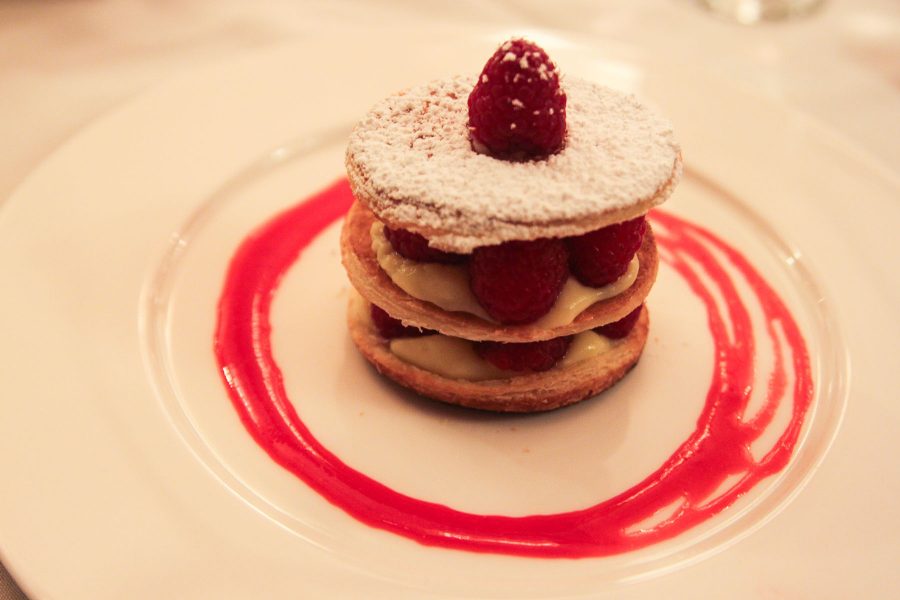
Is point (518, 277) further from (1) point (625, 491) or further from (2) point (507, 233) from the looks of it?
(1) point (625, 491)

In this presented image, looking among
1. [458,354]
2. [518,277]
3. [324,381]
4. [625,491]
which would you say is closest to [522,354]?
[458,354]

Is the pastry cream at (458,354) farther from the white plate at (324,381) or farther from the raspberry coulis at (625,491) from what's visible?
the raspberry coulis at (625,491)

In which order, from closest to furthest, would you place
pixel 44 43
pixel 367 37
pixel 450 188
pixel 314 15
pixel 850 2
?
1. pixel 450 188
2. pixel 367 37
3. pixel 44 43
4. pixel 314 15
5. pixel 850 2

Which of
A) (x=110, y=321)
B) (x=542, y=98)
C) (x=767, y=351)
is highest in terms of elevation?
(x=542, y=98)

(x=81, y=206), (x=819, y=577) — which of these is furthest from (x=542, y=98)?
(x=81, y=206)

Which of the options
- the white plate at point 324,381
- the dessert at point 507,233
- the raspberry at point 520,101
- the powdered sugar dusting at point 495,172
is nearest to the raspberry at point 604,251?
the dessert at point 507,233

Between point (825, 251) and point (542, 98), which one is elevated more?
point (542, 98)

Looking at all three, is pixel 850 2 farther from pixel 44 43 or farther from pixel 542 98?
pixel 44 43
